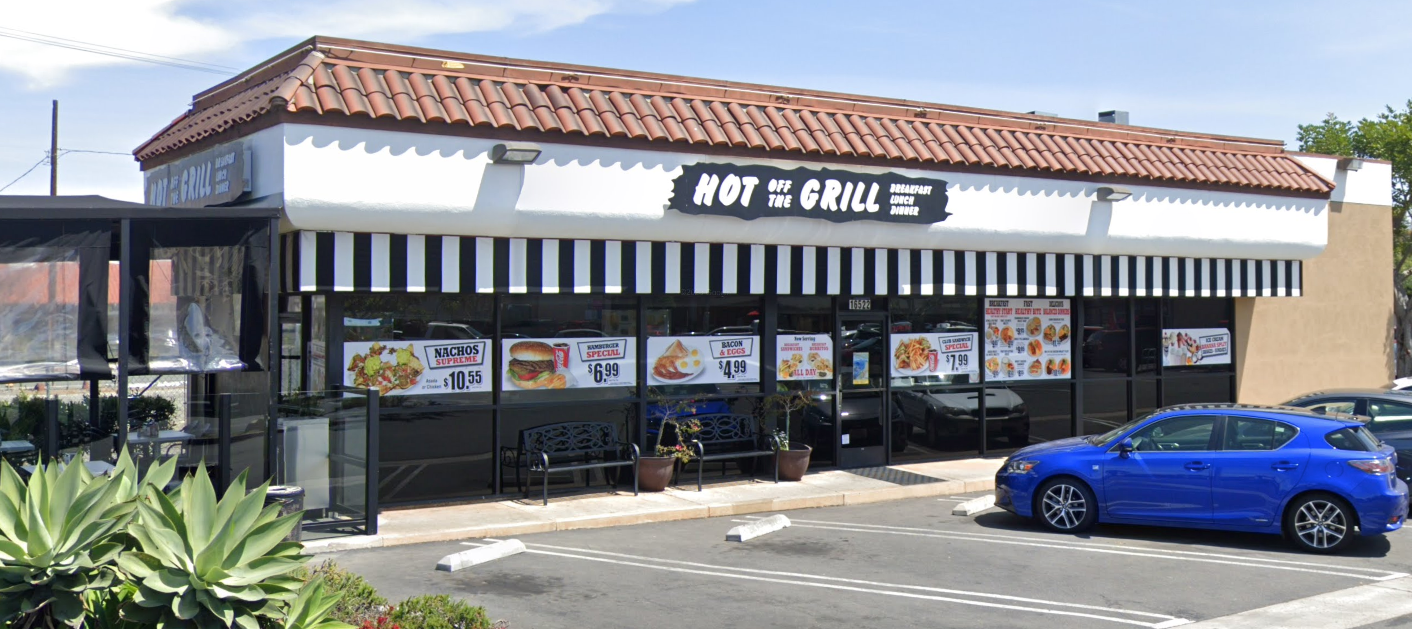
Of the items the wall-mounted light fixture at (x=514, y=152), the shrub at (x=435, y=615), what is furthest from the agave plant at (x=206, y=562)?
the wall-mounted light fixture at (x=514, y=152)

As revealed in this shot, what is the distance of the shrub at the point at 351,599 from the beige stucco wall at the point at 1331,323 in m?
18.0

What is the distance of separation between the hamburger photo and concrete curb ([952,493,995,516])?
17.0 ft

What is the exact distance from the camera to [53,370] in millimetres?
11273

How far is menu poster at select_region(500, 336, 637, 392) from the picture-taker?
1489 centimetres

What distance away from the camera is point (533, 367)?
1502 centimetres

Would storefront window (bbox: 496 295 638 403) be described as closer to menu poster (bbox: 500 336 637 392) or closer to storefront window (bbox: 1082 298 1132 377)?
menu poster (bbox: 500 336 637 392)

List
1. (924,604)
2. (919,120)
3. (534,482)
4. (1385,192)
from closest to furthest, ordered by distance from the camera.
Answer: (924,604) < (534,482) < (919,120) < (1385,192)

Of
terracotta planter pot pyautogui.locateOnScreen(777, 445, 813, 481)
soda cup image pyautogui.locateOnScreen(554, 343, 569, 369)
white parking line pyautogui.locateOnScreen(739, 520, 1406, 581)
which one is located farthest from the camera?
terracotta planter pot pyautogui.locateOnScreen(777, 445, 813, 481)

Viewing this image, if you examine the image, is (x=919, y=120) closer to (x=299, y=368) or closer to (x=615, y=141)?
(x=615, y=141)

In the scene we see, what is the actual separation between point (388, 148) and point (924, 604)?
24.7 feet

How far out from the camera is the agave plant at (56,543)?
559 cm

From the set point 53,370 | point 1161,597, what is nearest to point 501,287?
point 53,370

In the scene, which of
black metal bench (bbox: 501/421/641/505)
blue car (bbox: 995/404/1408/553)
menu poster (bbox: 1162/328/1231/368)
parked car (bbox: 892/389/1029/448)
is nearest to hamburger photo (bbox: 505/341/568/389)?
black metal bench (bbox: 501/421/641/505)

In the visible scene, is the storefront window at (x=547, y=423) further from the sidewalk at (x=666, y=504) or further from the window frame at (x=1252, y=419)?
the window frame at (x=1252, y=419)
